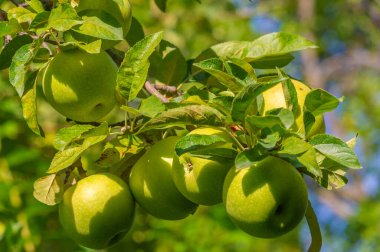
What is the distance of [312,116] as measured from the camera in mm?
1118

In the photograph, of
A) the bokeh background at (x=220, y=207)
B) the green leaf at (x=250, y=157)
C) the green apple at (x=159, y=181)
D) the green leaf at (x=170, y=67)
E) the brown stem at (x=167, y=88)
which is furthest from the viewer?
the bokeh background at (x=220, y=207)

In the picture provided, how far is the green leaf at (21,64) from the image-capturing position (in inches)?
46.4

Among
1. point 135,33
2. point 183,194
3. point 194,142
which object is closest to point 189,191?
point 183,194

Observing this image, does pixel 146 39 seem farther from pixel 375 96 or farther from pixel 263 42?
pixel 375 96

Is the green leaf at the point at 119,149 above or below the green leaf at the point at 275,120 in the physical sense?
below

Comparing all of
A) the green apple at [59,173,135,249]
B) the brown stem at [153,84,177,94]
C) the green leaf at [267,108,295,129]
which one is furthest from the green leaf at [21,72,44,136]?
the green leaf at [267,108,295,129]

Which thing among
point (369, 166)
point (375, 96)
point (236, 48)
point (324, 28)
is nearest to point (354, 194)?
point (369, 166)

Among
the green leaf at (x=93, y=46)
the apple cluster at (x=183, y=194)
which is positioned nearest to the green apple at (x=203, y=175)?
the apple cluster at (x=183, y=194)

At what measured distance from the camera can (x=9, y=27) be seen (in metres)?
1.25

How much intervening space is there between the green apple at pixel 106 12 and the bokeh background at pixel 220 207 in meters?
0.50

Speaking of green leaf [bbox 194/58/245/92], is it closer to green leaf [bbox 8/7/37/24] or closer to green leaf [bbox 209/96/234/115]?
green leaf [bbox 209/96/234/115]

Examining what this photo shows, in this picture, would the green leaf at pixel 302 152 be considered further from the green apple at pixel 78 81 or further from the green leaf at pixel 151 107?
the green apple at pixel 78 81

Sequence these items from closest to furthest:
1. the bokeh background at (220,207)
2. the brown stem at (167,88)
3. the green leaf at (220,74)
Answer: the green leaf at (220,74)
the brown stem at (167,88)
the bokeh background at (220,207)

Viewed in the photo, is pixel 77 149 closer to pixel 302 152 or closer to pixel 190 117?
pixel 190 117
